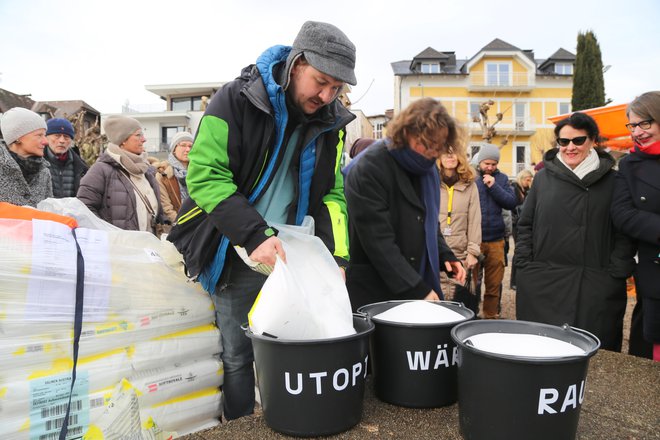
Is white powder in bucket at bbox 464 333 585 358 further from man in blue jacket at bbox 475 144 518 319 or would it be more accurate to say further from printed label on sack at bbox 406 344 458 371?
man in blue jacket at bbox 475 144 518 319

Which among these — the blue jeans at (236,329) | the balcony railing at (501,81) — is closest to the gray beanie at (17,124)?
the blue jeans at (236,329)

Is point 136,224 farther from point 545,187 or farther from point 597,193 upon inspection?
point 597,193

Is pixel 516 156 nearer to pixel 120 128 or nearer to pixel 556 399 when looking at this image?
pixel 120 128

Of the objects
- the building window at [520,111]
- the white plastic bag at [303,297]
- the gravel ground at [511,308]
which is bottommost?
the gravel ground at [511,308]

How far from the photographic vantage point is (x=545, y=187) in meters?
2.96

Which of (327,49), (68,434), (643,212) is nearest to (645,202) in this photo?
(643,212)

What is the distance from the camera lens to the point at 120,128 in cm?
363

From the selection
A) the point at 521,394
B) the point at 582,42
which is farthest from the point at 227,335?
the point at 582,42

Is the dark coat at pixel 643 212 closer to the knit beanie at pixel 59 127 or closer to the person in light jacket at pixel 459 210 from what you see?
the person in light jacket at pixel 459 210

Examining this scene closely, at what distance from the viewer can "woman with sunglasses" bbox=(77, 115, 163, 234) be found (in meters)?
3.33

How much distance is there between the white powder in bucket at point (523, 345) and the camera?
51.3 inches

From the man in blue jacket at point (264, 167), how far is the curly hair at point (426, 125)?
43cm

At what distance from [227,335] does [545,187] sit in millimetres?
2165

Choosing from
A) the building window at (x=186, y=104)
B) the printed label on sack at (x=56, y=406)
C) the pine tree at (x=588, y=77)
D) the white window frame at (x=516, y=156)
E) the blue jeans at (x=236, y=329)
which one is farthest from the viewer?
the building window at (x=186, y=104)
